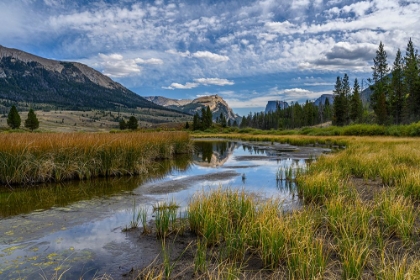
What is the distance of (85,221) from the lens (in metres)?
7.04

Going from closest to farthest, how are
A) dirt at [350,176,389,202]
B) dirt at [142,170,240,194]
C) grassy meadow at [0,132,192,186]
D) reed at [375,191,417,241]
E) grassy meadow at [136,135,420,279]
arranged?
grassy meadow at [136,135,420,279] → reed at [375,191,417,241] → dirt at [350,176,389,202] → dirt at [142,170,240,194] → grassy meadow at [0,132,192,186]

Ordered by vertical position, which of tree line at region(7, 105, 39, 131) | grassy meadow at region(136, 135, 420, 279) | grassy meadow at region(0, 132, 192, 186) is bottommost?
grassy meadow at region(136, 135, 420, 279)

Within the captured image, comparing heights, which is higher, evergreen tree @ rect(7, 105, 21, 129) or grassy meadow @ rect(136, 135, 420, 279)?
evergreen tree @ rect(7, 105, 21, 129)

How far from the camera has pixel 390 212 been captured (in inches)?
226

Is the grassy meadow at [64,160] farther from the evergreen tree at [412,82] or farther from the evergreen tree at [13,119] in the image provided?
the evergreen tree at [13,119]

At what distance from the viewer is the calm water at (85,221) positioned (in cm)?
476

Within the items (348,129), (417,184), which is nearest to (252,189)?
(417,184)

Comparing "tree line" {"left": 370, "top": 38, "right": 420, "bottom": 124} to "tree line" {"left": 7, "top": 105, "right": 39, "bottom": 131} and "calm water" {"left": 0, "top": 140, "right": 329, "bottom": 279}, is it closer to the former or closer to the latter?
"calm water" {"left": 0, "top": 140, "right": 329, "bottom": 279}

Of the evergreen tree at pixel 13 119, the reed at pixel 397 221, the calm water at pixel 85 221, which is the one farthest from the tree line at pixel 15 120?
the reed at pixel 397 221

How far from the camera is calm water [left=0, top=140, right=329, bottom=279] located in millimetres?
4758

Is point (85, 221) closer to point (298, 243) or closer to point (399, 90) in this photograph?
point (298, 243)

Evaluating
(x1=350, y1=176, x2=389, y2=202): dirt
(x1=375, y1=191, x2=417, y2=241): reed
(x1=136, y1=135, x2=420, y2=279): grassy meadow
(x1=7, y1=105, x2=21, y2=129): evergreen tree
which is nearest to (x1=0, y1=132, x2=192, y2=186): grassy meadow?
(x1=136, y1=135, x2=420, y2=279): grassy meadow

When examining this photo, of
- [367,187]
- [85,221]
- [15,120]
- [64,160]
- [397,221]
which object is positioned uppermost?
[15,120]

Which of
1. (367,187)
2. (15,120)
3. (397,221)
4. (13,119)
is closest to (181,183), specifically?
(367,187)
